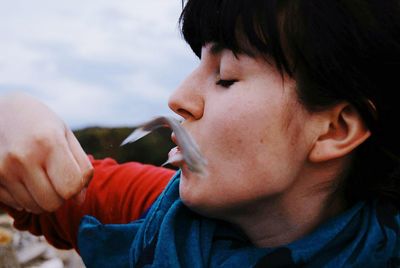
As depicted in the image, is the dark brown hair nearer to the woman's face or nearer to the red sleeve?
the woman's face

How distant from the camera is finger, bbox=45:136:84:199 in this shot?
109 cm

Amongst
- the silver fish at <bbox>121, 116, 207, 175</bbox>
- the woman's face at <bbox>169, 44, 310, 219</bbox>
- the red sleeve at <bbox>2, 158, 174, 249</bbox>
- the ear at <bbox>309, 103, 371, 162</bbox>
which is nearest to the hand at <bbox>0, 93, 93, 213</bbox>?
the silver fish at <bbox>121, 116, 207, 175</bbox>

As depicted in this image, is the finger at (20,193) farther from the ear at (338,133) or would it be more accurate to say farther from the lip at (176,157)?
the ear at (338,133)

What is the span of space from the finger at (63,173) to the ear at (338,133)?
0.49m

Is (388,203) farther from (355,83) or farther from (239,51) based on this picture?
(239,51)

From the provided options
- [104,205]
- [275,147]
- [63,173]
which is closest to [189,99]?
[275,147]

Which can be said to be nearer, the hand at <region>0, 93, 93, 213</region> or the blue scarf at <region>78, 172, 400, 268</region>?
the hand at <region>0, 93, 93, 213</region>

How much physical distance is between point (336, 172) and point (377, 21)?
13.2 inches

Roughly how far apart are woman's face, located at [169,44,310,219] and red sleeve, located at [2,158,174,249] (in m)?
0.36

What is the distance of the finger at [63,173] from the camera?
1093mm

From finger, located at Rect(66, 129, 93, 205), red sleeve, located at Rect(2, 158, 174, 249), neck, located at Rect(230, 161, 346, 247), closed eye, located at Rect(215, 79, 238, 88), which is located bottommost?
red sleeve, located at Rect(2, 158, 174, 249)

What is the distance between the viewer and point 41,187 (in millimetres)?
1103

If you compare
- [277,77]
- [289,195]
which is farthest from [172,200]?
[277,77]

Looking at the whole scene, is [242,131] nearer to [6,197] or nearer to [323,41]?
[323,41]
